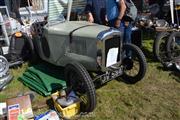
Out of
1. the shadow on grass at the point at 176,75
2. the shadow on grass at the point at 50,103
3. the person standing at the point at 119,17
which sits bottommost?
the shadow on grass at the point at 50,103

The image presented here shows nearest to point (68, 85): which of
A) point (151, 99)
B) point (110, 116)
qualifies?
point (110, 116)

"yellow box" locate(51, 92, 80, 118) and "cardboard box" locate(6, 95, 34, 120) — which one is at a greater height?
"cardboard box" locate(6, 95, 34, 120)

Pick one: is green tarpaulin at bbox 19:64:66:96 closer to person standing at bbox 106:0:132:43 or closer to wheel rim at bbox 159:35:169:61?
person standing at bbox 106:0:132:43

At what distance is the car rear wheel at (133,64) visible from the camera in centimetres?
499

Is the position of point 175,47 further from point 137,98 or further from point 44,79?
point 44,79

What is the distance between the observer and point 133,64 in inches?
208

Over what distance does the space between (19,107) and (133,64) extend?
229 cm

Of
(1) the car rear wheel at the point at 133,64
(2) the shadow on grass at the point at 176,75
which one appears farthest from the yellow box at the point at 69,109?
(2) the shadow on grass at the point at 176,75

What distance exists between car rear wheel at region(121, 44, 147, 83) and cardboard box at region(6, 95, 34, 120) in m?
2.00

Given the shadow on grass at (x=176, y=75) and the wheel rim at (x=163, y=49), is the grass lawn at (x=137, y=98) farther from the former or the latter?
the wheel rim at (x=163, y=49)

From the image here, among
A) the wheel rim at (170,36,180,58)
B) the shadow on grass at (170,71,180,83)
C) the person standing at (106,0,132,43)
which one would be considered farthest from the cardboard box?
the wheel rim at (170,36,180,58)

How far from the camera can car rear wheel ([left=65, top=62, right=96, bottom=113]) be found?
415 centimetres

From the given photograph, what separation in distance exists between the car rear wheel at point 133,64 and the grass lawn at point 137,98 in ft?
0.55

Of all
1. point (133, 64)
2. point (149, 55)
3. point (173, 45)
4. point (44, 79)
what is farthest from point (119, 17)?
point (44, 79)
